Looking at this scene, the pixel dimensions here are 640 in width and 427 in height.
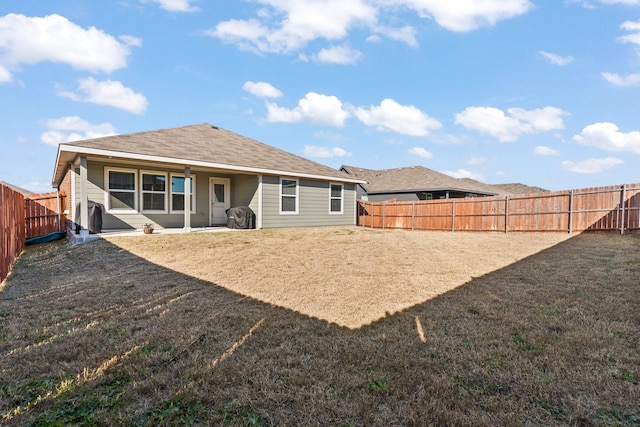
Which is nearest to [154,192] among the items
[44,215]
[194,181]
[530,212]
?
[194,181]

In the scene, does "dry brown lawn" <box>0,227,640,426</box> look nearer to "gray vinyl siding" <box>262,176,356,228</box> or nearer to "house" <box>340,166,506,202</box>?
"gray vinyl siding" <box>262,176,356,228</box>

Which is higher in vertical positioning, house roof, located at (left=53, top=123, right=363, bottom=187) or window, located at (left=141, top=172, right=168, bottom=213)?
house roof, located at (left=53, top=123, right=363, bottom=187)

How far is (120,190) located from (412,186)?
17938 millimetres

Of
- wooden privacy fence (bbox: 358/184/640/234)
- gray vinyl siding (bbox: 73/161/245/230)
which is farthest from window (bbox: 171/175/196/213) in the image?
wooden privacy fence (bbox: 358/184/640/234)

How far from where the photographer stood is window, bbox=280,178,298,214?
13684 millimetres

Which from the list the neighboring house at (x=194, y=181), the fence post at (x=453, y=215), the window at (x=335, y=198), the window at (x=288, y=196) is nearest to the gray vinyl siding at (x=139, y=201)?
the neighboring house at (x=194, y=181)

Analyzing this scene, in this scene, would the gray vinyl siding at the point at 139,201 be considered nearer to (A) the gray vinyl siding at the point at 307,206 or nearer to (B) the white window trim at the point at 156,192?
(B) the white window trim at the point at 156,192

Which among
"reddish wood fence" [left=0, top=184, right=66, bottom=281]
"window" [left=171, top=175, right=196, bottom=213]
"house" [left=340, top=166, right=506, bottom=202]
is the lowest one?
"reddish wood fence" [left=0, top=184, right=66, bottom=281]

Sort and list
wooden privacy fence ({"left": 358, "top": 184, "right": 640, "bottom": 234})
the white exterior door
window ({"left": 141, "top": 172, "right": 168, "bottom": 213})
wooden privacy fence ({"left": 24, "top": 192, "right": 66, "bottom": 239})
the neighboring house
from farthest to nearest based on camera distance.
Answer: the white exterior door < window ({"left": 141, "top": 172, "right": 168, "bottom": 213}) < wooden privacy fence ({"left": 24, "top": 192, "right": 66, "bottom": 239}) < the neighboring house < wooden privacy fence ({"left": 358, "top": 184, "right": 640, "bottom": 234})

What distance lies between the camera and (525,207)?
1236 cm

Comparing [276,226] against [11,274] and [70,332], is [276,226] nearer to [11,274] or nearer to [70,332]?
[11,274]

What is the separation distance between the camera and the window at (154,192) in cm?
1160

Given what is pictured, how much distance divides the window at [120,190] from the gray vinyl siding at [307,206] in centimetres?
466

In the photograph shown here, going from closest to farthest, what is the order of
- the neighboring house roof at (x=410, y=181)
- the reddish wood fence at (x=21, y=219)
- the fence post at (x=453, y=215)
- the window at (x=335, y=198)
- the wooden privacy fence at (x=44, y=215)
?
the reddish wood fence at (x=21, y=219) < the wooden privacy fence at (x=44, y=215) < the fence post at (x=453, y=215) < the window at (x=335, y=198) < the neighboring house roof at (x=410, y=181)
